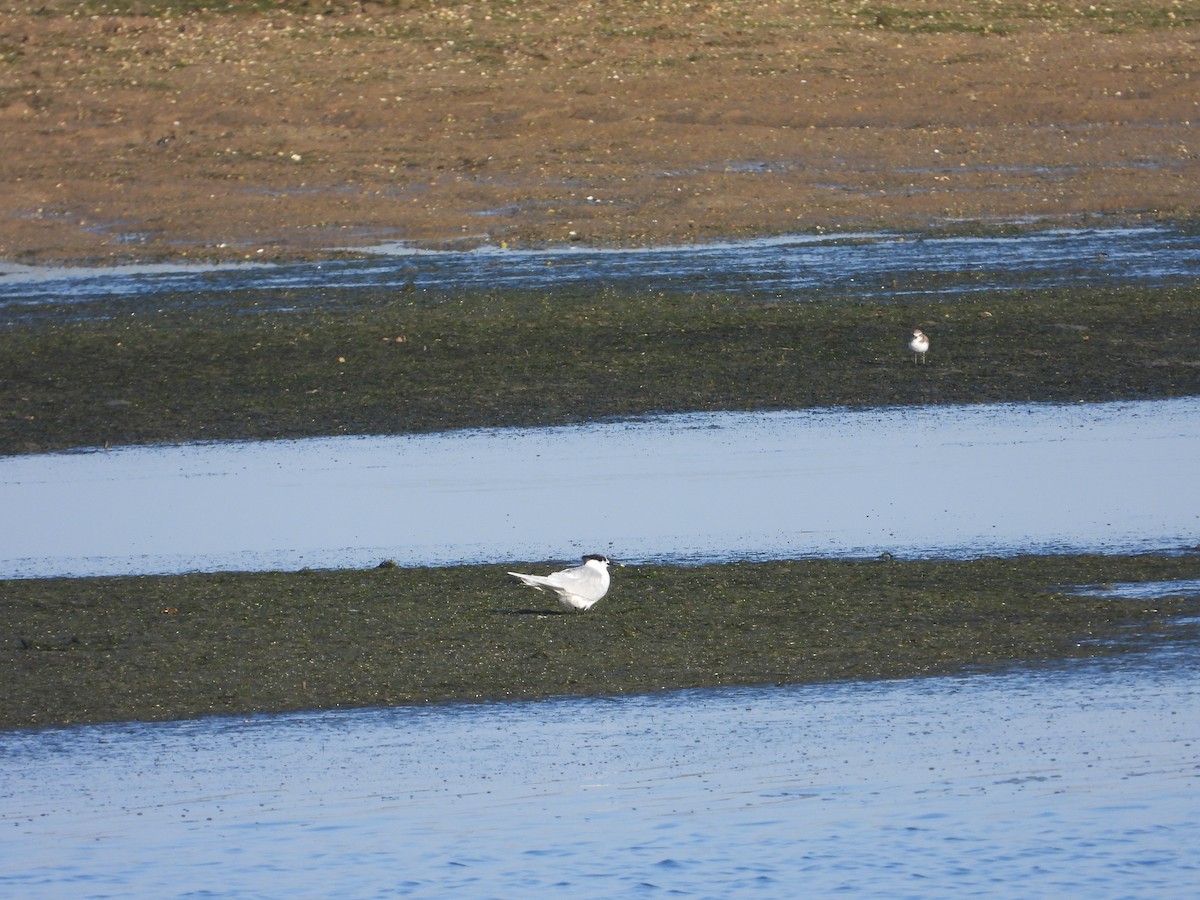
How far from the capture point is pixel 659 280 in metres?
17.1

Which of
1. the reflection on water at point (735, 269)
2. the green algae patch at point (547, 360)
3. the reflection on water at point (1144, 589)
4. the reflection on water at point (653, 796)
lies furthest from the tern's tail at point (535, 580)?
the reflection on water at point (735, 269)

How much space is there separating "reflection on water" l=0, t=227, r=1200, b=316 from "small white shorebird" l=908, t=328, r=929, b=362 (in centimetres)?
207

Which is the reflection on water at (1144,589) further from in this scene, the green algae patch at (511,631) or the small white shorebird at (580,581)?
the small white shorebird at (580,581)

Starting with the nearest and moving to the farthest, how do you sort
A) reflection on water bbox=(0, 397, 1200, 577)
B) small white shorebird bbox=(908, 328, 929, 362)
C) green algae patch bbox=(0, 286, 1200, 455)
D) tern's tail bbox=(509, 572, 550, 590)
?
tern's tail bbox=(509, 572, 550, 590)
reflection on water bbox=(0, 397, 1200, 577)
green algae patch bbox=(0, 286, 1200, 455)
small white shorebird bbox=(908, 328, 929, 362)

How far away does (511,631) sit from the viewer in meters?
8.84

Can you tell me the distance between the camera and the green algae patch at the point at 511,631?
8188 mm

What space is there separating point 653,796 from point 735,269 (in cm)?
1082

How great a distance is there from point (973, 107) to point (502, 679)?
16016 millimetres

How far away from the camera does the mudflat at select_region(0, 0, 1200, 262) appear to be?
19.9 m

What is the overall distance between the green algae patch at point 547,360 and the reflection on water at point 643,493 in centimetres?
45

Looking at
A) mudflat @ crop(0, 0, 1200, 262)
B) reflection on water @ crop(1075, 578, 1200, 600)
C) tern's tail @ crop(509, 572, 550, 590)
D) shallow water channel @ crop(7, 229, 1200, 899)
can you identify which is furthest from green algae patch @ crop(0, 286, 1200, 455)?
tern's tail @ crop(509, 572, 550, 590)

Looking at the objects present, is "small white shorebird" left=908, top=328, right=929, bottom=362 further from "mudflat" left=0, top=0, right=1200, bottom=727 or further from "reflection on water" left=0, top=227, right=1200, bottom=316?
"reflection on water" left=0, top=227, right=1200, bottom=316

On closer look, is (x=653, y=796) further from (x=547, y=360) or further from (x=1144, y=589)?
(x=547, y=360)

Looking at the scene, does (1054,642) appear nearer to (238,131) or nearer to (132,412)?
(132,412)
